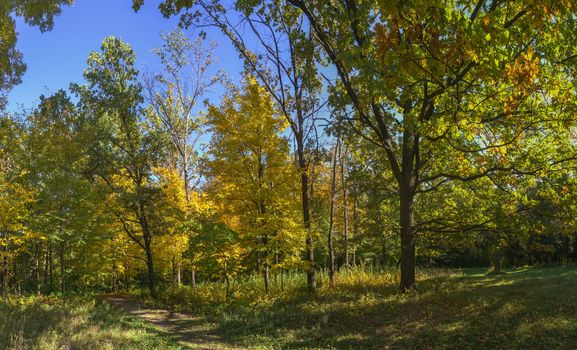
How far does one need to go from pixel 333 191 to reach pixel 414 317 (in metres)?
7.26

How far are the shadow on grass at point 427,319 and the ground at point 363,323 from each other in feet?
0.06

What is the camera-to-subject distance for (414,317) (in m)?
8.75

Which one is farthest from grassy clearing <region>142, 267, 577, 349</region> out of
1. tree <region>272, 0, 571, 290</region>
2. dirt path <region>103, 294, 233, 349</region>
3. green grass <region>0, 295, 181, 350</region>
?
green grass <region>0, 295, 181, 350</region>

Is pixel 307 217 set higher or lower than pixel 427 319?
higher

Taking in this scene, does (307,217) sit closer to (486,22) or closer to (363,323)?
(363,323)

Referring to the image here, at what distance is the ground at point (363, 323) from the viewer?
6824 mm

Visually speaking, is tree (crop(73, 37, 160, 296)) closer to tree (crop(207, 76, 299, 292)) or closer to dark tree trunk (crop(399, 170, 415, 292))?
tree (crop(207, 76, 299, 292))

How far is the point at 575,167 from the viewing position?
8383 millimetres

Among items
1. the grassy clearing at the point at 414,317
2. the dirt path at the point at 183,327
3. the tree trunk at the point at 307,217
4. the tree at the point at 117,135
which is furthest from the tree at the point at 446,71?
the tree at the point at 117,135

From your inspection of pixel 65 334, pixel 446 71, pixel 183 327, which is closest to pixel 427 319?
pixel 446 71

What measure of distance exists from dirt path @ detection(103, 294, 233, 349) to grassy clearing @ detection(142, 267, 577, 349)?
1.20 feet

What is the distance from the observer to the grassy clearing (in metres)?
7.16

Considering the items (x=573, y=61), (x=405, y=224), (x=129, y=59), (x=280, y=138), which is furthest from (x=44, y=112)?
(x=573, y=61)

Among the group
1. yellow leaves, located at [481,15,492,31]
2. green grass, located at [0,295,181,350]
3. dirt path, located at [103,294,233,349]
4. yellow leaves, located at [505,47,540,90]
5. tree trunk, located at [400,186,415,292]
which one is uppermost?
yellow leaves, located at [481,15,492,31]
